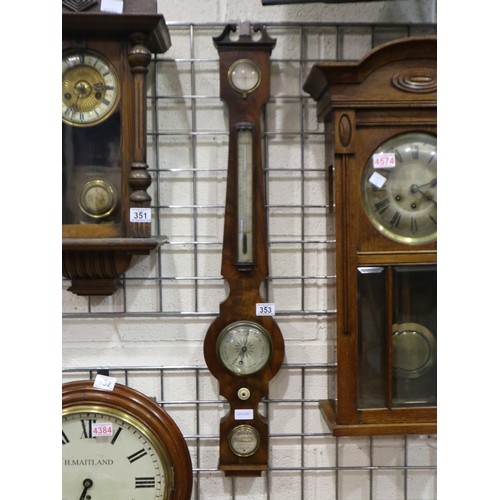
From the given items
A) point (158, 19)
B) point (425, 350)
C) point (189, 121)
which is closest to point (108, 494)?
point (425, 350)

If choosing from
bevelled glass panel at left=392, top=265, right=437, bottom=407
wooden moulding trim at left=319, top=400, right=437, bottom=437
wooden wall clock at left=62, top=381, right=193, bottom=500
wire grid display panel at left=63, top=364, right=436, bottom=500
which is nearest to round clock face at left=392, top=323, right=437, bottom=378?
bevelled glass panel at left=392, top=265, right=437, bottom=407

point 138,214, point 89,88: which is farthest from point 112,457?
point 89,88

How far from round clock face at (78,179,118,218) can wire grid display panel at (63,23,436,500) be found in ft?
0.61

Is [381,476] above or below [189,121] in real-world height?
below

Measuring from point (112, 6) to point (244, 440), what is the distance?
98 cm

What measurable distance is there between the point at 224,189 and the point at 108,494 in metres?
0.74

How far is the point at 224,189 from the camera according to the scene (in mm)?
1375

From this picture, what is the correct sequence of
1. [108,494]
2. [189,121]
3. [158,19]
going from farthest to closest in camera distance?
[189,121], [108,494], [158,19]

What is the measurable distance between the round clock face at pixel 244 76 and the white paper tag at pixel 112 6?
27 centimetres

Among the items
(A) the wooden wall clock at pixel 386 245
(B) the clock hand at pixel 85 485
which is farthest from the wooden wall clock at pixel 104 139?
Result: (B) the clock hand at pixel 85 485

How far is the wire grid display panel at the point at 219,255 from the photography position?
1.36 m

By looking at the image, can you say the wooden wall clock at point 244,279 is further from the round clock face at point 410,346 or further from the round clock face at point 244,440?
the round clock face at point 410,346

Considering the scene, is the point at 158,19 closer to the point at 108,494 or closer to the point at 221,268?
the point at 221,268

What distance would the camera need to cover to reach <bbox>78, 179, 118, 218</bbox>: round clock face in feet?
3.92
